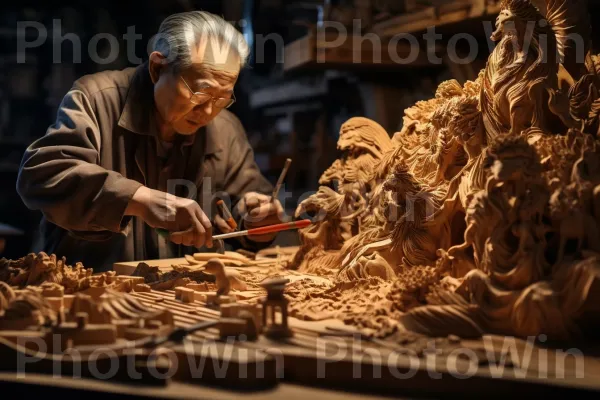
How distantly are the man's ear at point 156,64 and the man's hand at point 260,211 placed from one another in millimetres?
752

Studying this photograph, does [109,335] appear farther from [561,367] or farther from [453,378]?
[561,367]

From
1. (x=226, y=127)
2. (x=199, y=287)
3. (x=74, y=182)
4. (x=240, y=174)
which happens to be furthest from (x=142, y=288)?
(x=226, y=127)

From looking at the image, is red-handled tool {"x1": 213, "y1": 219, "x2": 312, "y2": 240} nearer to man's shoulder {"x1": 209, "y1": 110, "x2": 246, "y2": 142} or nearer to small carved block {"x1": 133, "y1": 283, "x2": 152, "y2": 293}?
small carved block {"x1": 133, "y1": 283, "x2": 152, "y2": 293}

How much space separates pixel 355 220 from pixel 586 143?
130 centimetres

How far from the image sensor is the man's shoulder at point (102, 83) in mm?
3582

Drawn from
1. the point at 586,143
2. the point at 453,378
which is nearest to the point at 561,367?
the point at 453,378

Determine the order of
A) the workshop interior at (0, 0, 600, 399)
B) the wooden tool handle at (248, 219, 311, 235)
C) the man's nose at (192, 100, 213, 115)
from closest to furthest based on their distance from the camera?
the workshop interior at (0, 0, 600, 399) → the wooden tool handle at (248, 219, 311, 235) → the man's nose at (192, 100, 213, 115)

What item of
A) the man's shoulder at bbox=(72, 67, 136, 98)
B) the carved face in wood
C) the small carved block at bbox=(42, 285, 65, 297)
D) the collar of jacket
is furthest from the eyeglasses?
the carved face in wood

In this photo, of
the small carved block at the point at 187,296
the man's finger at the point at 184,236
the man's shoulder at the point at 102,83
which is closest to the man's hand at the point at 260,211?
the man's finger at the point at 184,236

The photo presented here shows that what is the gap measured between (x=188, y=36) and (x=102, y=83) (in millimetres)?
540

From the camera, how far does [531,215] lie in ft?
7.26

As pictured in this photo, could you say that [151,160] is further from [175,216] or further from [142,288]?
[142,288]

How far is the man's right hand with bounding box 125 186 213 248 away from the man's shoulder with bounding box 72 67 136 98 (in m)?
0.73

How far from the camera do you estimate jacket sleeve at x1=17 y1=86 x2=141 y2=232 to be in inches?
124
